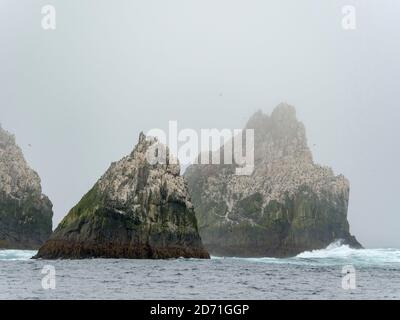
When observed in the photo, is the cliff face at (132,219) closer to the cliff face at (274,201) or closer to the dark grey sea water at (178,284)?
the dark grey sea water at (178,284)

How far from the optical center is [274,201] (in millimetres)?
155125

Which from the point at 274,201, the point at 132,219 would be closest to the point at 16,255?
the point at 132,219

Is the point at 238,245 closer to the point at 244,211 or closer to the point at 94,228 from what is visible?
the point at 244,211

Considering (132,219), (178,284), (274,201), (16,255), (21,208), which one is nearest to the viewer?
(178,284)

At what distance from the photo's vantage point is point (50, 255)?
9469 cm

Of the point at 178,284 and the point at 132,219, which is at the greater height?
the point at 132,219

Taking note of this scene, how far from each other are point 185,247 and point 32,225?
57425 mm

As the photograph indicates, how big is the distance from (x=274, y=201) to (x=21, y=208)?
5869 centimetres

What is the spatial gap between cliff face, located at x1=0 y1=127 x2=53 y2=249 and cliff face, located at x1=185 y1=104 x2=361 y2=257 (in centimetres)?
3857

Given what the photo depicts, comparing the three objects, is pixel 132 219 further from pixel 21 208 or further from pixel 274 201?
pixel 274 201

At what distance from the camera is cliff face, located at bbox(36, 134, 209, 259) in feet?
310

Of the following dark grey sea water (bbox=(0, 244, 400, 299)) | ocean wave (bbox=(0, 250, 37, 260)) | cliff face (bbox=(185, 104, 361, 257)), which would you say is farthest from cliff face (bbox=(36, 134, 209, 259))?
cliff face (bbox=(185, 104, 361, 257))

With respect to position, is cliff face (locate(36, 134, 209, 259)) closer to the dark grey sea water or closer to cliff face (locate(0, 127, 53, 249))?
the dark grey sea water
